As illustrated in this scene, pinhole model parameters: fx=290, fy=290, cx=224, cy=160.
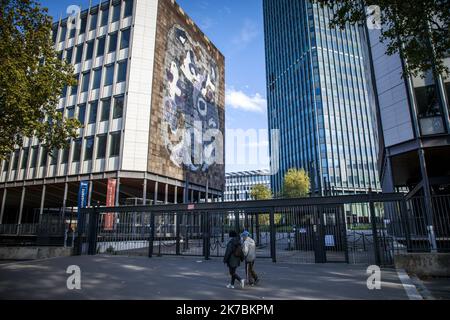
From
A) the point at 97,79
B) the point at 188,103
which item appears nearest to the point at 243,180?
the point at 188,103

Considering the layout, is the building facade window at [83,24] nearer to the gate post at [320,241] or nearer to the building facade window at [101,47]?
the building facade window at [101,47]

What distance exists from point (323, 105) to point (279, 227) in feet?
222

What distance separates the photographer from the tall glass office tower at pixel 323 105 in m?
74.5

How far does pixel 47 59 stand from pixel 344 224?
17.9 m

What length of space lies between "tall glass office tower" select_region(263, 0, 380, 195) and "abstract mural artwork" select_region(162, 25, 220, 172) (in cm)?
3773

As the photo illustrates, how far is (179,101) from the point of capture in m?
34.4

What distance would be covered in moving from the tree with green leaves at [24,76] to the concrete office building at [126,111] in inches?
474

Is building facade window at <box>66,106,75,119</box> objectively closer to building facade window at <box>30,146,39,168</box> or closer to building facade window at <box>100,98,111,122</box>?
building facade window at <box>100,98,111,122</box>

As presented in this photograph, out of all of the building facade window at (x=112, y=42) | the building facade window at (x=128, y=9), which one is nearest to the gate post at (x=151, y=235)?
the building facade window at (x=112, y=42)

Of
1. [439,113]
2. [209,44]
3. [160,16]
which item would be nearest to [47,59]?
[160,16]

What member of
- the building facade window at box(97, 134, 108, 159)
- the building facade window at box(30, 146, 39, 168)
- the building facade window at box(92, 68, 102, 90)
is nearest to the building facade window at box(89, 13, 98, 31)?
the building facade window at box(92, 68, 102, 90)

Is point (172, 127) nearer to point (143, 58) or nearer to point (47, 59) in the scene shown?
point (143, 58)

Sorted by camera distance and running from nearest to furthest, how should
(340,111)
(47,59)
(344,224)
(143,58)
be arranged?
1. (344,224)
2. (47,59)
3. (143,58)
4. (340,111)

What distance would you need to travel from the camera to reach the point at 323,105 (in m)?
77.4
